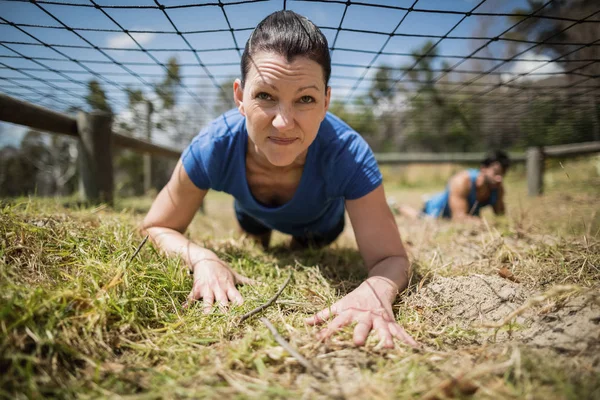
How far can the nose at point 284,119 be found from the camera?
127cm

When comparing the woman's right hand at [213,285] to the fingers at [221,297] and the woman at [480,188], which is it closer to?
the fingers at [221,297]

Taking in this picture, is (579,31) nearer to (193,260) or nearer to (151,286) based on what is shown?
(193,260)

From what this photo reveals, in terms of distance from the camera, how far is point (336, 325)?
102cm

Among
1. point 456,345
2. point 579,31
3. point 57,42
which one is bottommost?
point 456,345

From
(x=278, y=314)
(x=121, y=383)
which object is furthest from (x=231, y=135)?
(x=121, y=383)

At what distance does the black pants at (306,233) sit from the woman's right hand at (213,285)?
1.02 meters

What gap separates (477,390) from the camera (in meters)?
0.73

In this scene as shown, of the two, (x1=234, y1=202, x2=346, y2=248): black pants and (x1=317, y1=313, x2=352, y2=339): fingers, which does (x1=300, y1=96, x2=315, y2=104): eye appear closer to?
(x1=317, y1=313, x2=352, y2=339): fingers

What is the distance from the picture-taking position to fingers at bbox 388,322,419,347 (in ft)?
3.18

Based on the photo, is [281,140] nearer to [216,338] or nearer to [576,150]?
[216,338]

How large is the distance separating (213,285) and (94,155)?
215 cm

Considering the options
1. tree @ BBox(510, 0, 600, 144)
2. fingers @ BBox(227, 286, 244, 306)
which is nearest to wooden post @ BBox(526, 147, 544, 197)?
tree @ BBox(510, 0, 600, 144)

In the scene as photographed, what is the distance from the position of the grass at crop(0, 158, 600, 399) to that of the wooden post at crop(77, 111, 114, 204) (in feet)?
4.70

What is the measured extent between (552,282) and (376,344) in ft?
2.61
